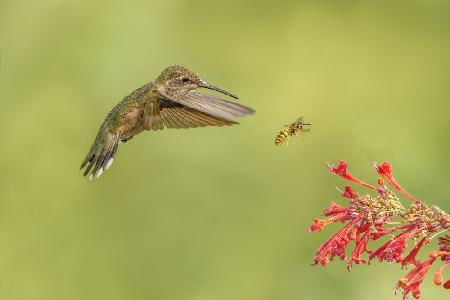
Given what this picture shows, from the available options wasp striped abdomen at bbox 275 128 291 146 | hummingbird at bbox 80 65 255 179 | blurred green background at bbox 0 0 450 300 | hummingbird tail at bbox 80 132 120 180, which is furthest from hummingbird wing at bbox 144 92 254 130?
blurred green background at bbox 0 0 450 300

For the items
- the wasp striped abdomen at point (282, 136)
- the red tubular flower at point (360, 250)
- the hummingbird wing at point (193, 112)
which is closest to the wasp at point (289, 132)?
the wasp striped abdomen at point (282, 136)

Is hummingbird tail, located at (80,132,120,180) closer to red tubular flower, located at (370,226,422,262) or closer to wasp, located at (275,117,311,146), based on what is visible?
wasp, located at (275,117,311,146)

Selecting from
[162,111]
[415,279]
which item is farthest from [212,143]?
[415,279]

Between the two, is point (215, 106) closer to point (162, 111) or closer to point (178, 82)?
point (178, 82)

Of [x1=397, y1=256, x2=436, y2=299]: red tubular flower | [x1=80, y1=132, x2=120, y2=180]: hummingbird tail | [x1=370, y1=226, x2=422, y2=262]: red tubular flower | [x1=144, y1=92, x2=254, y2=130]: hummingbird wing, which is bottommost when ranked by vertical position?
[x1=80, y1=132, x2=120, y2=180]: hummingbird tail

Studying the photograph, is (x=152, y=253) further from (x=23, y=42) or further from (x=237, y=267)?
(x=23, y=42)

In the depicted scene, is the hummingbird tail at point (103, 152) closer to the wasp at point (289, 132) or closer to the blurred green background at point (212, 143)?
the wasp at point (289, 132)

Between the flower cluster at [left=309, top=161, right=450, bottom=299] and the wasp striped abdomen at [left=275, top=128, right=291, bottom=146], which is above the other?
the wasp striped abdomen at [left=275, top=128, right=291, bottom=146]

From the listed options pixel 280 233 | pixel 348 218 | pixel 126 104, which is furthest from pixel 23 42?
pixel 348 218
